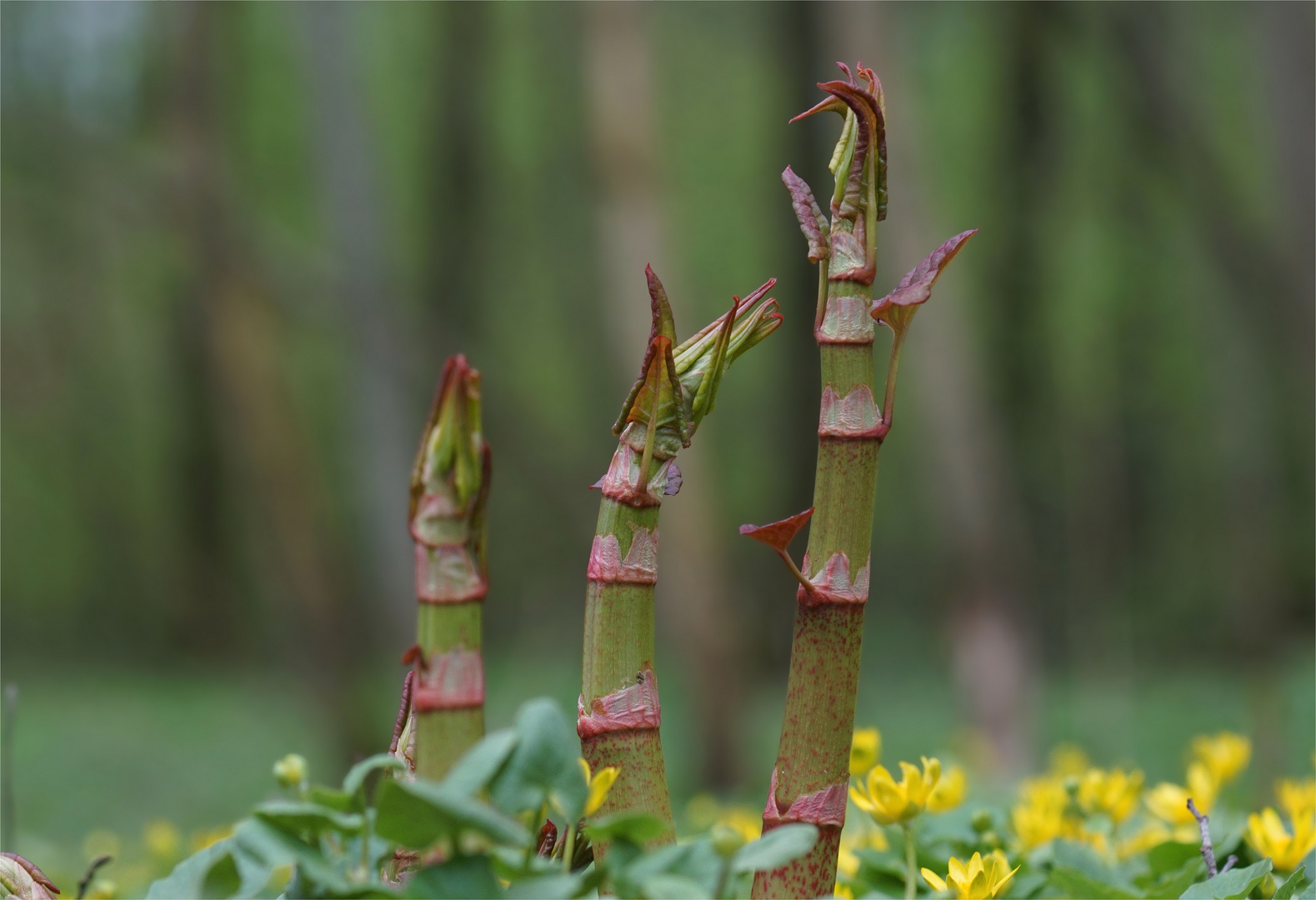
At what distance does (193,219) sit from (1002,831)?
4.85 meters

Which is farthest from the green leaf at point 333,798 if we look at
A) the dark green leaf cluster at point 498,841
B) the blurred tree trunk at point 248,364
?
the blurred tree trunk at point 248,364

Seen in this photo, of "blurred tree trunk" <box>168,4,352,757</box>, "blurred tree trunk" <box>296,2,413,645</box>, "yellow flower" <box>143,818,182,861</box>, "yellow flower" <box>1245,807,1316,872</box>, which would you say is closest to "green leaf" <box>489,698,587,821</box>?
"yellow flower" <box>1245,807,1316,872</box>

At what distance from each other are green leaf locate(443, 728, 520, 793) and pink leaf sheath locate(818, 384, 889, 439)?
0.28 meters

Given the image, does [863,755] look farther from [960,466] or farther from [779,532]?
[960,466]

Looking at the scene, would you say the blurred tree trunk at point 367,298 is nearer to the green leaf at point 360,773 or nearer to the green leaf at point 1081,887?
the green leaf at point 1081,887

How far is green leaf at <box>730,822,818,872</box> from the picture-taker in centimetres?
52

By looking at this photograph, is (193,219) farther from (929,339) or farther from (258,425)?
(929,339)

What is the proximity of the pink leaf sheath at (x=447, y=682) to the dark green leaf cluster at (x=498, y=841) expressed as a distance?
0.03 meters

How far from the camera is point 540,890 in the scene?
546 millimetres

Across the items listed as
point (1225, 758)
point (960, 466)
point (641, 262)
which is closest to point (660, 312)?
point (1225, 758)

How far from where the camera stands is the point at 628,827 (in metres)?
0.57

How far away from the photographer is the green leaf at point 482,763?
1.67 feet

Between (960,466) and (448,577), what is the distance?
3986 millimetres

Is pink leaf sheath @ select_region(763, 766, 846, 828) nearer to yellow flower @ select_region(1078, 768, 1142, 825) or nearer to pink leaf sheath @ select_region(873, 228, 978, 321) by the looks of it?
pink leaf sheath @ select_region(873, 228, 978, 321)
